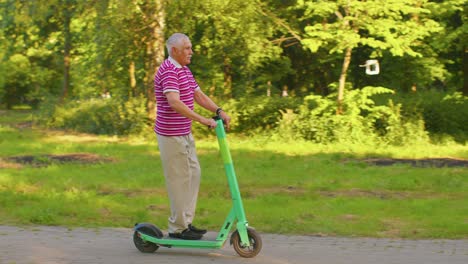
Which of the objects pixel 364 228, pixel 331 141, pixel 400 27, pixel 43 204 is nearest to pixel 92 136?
pixel 331 141

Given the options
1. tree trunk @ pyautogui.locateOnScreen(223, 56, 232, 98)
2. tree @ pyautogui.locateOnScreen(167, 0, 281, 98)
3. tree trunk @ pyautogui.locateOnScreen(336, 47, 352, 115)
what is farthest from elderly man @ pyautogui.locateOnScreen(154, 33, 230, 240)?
tree trunk @ pyautogui.locateOnScreen(223, 56, 232, 98)

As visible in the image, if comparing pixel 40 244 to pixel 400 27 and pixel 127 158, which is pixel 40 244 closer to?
pixel 127 158

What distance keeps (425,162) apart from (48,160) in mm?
7376

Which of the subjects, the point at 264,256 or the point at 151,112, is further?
the point at 151,112

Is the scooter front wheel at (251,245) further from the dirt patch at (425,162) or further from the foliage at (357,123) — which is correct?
the foliage at (357,123)

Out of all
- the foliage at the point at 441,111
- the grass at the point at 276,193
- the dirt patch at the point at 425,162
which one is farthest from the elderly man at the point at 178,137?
the foliage at the point at 441,111

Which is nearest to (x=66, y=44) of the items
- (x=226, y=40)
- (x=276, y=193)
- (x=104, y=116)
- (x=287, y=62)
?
(x=104, y=116)

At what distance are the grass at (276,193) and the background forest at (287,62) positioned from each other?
388cm

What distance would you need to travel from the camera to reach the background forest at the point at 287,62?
22625mm

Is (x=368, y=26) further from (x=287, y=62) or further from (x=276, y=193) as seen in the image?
(x=276, y=193)

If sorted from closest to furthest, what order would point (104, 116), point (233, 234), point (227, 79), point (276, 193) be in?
point (233, 234) < point (276, 193) < point (104, 116) < point (227, 79)

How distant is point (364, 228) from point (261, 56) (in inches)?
641

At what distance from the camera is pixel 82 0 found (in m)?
23.0

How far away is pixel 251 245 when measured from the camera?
7.22 metres
